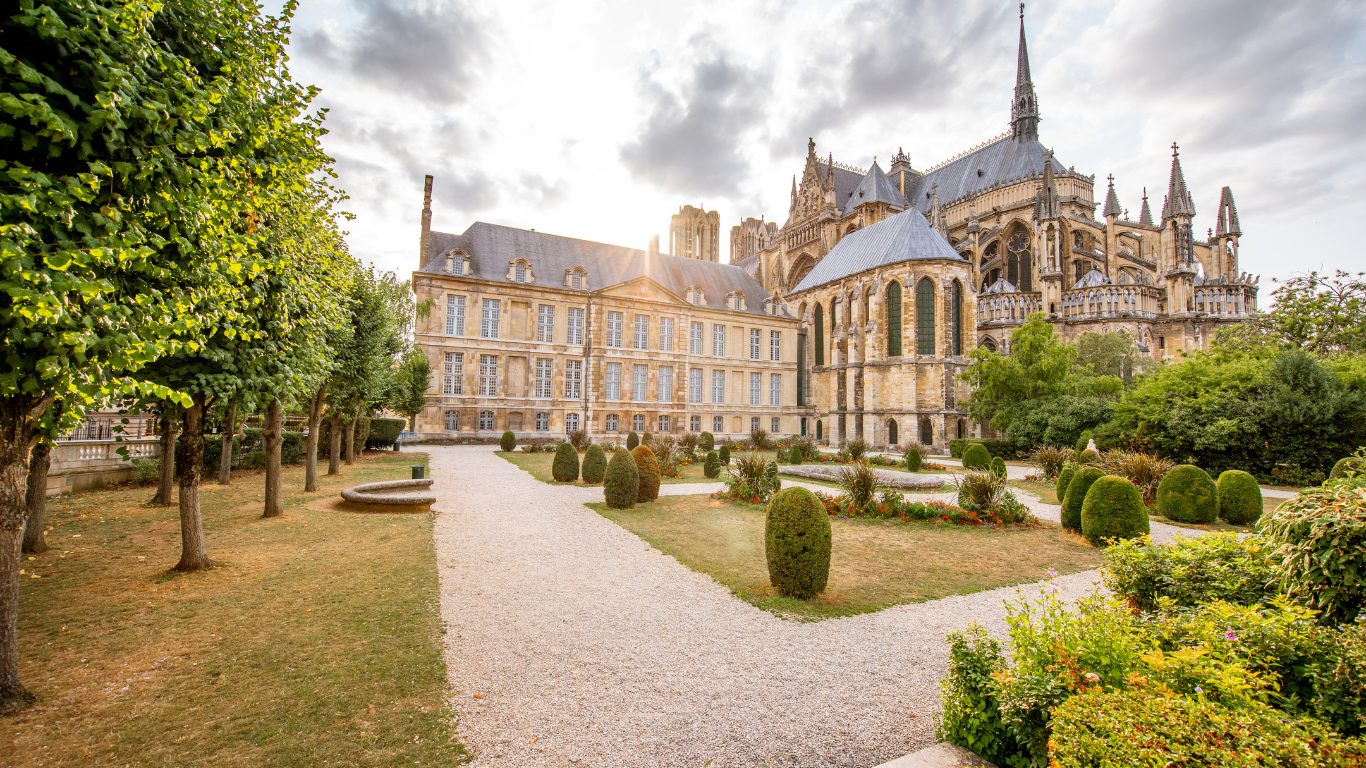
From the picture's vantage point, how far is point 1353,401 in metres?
15.9

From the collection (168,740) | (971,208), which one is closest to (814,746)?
(168,740)

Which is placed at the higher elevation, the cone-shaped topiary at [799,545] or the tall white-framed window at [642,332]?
the tall white-framed window at [642,332]

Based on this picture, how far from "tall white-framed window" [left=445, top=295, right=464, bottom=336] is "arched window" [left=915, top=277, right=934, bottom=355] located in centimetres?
2685

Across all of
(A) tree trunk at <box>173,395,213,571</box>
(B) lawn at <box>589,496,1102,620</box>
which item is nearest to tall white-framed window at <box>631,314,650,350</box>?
(B) lawn at <box>589,496,1102,620</box>

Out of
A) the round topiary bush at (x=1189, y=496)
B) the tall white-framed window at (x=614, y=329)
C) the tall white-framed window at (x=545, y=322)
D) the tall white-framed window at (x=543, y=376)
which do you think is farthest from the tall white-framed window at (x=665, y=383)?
the round topiary bush at (x=1189, y=496)

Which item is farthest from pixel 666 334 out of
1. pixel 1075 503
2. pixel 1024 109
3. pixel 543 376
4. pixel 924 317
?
pixel 1024 109

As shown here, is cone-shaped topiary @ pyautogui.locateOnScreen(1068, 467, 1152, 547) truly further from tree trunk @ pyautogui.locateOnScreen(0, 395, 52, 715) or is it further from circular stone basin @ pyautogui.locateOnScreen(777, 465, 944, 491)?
tree trunk @ pyautogui.locateOnScreen(0, 395, 52, 715)

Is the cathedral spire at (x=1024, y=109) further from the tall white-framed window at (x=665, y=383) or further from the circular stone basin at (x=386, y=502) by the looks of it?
the circular stone basin at (x=386, y=502)

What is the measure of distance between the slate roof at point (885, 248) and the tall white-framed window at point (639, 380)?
573 inches

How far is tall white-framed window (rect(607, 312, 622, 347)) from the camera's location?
34.0m

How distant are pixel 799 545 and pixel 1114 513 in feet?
21.4

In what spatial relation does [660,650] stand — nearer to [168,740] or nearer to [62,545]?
[168,740]

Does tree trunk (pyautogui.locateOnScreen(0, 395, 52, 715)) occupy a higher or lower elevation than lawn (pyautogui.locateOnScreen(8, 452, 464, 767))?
higher

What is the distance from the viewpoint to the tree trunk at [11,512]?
3902 mm
